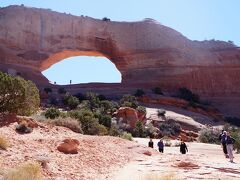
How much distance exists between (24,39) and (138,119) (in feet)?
89.0

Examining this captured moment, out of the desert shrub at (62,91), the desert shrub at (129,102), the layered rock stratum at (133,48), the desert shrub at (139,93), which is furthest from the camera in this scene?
the layered rock stratum at (133,48)

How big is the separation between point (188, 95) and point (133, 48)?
1146 cm

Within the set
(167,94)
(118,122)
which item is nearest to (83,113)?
(118,122)

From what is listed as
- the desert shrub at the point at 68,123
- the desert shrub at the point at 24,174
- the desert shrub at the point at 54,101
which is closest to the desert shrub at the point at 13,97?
the desert shrub at the point at 68,123

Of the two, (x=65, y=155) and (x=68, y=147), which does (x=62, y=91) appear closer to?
(x=68, y=147)

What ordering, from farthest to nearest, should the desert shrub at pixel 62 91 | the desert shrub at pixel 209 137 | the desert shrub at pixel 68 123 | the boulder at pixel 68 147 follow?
the desert shrub at pixel 62 91, the desert shrub at pixel 209 137, the desert shrub at pixel 68 123, the boulder at pixel 68 147

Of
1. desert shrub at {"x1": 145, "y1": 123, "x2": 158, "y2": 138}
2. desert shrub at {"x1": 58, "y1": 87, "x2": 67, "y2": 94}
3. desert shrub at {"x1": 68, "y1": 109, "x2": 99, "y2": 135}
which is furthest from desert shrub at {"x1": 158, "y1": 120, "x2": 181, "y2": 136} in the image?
desert shrub at {"x1": 58, "y1": 87, "x2": 67, "y2": 94}

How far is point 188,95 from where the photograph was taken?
54.9 m

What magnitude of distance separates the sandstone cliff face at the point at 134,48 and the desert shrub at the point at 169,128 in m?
18.5

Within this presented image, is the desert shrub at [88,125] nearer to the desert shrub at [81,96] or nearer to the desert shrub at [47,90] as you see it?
the desert shrub at [81,96]

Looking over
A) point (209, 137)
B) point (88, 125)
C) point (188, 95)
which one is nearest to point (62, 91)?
point (188, 95)

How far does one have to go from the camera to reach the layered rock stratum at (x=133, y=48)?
2263 inches

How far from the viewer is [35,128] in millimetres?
14914

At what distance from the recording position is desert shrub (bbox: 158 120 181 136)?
35719 mm
